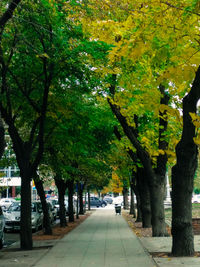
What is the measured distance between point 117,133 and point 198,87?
353 inches

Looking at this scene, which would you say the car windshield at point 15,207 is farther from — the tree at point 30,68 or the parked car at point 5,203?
the parked car at point 5,203

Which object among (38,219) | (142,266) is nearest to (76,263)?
(142,266)

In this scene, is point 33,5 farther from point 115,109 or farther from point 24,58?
point 115,109

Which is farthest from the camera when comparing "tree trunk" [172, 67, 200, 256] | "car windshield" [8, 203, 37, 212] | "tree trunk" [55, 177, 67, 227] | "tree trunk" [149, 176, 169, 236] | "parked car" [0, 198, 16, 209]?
"parked car" [0, 198, 16, 209]

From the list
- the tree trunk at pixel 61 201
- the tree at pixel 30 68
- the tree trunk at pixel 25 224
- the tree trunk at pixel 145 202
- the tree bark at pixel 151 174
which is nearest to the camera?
the tree at pixel 30 68

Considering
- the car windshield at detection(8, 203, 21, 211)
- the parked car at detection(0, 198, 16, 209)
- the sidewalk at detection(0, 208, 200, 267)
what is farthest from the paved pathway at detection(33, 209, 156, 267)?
the parked car at detection(0, 198, 16, 209)

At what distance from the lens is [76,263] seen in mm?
9430

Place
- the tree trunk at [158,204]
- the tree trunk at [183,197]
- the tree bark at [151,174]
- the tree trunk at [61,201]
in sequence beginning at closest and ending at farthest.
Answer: the tree trunk at [183,197] < the tree bark at [151,174] < the tree trunk at [158,204] < the tree trunk at [61,201]

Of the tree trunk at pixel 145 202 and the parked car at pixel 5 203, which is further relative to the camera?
the parked car at pixel 5 203

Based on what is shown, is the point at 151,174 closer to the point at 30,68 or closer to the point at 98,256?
the point at 98,256

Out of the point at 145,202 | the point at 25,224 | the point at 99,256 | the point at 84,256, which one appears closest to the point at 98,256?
the point at 99,256

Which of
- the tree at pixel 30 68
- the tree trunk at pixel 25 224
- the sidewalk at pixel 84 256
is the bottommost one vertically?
the sidewalk at pixel 84 256

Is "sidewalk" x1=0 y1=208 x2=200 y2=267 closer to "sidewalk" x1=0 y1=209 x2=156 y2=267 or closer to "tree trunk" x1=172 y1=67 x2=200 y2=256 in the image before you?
"sidewalk" x1=0 y1=209 x2=156 y2=267

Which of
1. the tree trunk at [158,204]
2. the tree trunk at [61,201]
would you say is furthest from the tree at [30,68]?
the tree trunk at [61,201]
